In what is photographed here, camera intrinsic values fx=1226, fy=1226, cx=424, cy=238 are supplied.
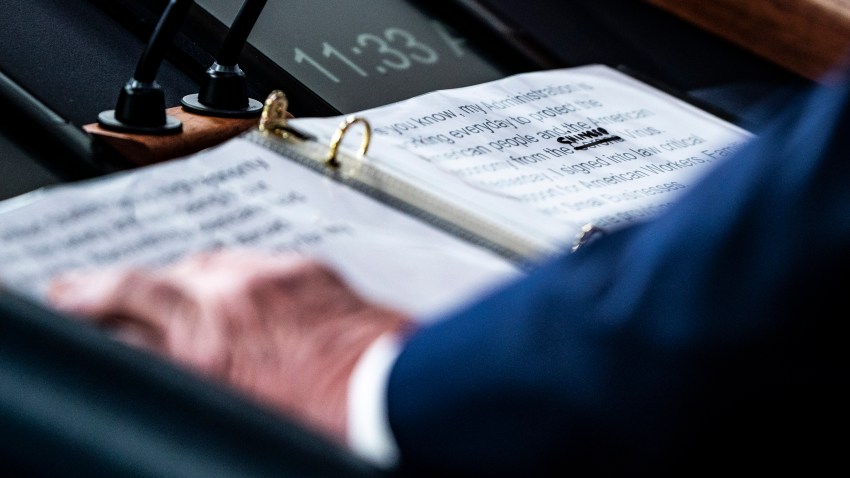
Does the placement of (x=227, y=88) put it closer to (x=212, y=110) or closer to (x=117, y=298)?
(x=212, y=110)

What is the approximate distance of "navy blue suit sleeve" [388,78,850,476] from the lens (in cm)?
37

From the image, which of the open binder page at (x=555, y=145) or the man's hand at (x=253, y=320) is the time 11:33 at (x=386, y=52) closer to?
the open binder page at (x=555, y=145)

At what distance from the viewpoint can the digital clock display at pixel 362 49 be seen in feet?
3.51

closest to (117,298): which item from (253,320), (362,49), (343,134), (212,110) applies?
(253,320)

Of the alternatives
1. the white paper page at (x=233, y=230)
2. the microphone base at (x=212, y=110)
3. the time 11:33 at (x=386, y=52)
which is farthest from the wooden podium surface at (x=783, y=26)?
the white paper page at (x=233, y=230)

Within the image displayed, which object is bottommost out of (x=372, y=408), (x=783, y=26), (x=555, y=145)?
(x=783, y=26)

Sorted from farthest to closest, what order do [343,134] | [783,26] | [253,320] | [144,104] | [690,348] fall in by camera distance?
[783,26], [144,104], [343,134], [253,320], [690,348]

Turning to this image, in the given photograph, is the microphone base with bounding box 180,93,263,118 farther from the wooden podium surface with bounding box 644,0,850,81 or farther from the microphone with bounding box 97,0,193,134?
the wooden podium surface with bounding box 644,0,850,81

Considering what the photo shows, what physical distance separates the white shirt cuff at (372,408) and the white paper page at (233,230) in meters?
0.07

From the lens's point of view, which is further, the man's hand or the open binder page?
the open binder page

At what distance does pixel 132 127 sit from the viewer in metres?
0.82

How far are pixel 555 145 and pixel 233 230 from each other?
1.01ft

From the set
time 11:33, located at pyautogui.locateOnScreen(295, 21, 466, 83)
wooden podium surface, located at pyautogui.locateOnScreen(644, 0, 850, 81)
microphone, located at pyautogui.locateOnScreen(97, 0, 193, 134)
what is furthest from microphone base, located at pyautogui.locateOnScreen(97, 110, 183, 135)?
wooden podium surface, located at pyautogui.locateOnScreen(644, 0, 850, 81)

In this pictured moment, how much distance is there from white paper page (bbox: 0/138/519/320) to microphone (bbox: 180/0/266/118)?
0.22 m
